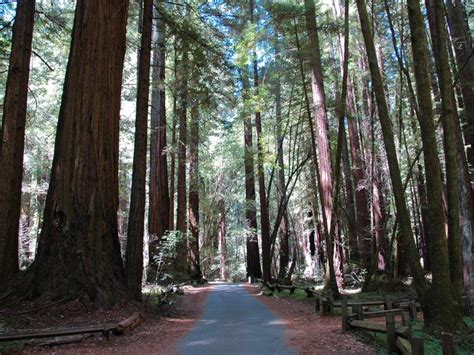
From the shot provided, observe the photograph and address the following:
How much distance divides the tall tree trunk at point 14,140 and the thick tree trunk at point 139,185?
2.53 meters

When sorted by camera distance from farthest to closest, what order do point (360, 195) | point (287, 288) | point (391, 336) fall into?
point (360, 195) < point (287, 288) < point (391, 336)

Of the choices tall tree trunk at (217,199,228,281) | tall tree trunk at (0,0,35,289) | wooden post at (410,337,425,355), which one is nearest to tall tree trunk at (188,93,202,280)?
tall tree trunk at (217,199,228,281)

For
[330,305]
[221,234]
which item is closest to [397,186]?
[330,305]

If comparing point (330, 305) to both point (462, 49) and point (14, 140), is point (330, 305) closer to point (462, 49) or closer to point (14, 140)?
point (462, 49)

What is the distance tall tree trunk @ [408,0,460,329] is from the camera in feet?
23.1

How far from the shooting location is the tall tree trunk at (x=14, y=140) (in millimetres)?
9828

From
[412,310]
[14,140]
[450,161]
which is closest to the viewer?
[450,161]

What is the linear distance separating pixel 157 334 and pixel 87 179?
3566 millimetres

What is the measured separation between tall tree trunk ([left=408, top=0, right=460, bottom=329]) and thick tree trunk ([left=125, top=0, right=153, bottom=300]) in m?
6.21

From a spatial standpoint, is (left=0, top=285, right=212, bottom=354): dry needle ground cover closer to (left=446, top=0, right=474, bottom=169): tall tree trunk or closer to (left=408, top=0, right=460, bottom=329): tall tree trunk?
(left=408, top=0, right=460, bottom=329): tall tree trunk

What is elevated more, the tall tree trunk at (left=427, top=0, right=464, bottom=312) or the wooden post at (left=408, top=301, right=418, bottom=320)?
the tall tree trunk at (left=427, top=0, right=464, bottom=312)

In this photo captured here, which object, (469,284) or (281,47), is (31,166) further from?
(469,284)

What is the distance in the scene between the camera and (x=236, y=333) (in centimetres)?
828

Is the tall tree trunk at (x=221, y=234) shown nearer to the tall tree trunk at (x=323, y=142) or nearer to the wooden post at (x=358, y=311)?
the tall tree trunk at (x=323, y=142)
